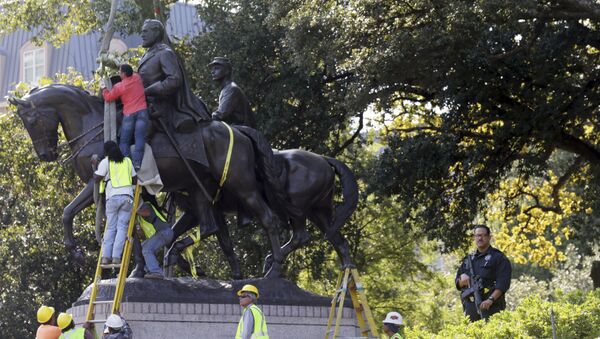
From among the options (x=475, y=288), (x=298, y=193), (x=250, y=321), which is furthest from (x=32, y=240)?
(x=250, y=321)

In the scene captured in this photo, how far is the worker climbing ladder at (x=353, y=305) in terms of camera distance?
16656mm

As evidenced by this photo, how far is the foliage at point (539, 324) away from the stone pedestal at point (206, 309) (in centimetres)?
263

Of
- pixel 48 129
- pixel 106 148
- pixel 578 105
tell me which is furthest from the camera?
pixel 578 105

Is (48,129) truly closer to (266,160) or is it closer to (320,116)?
(266,160)

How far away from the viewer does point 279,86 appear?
92.1 feet

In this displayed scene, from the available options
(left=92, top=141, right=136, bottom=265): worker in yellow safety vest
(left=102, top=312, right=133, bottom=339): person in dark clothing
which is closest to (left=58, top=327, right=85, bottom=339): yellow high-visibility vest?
(left=102, top=312, right=133, bottom=339): person in dark clothing

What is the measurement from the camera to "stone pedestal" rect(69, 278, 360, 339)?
16.0 m

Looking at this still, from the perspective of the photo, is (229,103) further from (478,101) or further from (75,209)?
(478,101)

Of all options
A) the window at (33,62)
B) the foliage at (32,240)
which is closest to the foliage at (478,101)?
the foliage at (32,240)

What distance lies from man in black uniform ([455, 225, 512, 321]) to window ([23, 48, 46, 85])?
145 feet

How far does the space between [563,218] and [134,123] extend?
18284 millimetres

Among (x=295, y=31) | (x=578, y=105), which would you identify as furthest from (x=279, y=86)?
(x=578, y=105)

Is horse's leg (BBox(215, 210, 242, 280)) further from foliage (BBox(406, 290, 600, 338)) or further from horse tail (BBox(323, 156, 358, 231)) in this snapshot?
foliage (BBox(406, 290, 600, 338))

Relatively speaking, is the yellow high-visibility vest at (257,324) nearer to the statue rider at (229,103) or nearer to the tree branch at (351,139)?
the statue rider at (229,103)
